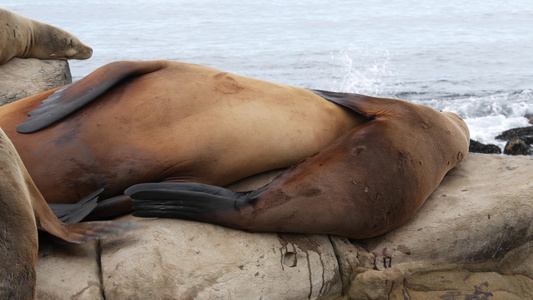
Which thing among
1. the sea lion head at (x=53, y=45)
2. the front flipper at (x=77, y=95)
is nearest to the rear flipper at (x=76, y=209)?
the front flipper at (x=77, y=95)

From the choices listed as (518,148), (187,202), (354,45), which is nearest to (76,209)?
(187,202)

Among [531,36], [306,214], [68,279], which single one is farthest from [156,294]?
[531,36]

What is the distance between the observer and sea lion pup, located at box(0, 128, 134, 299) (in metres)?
1.96

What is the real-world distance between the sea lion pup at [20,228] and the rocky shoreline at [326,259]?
0.11 metres

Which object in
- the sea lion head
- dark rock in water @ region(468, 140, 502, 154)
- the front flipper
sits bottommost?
dark rock in water @ region(468, 140, 502, 154)

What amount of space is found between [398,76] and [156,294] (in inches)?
372

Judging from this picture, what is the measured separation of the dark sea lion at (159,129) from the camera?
104 inches

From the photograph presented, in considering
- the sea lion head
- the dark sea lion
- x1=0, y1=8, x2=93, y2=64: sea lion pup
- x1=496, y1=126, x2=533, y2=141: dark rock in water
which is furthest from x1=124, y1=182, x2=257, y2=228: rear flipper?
x1=496, y1=126, x2=533, y2=141: dark rock in water

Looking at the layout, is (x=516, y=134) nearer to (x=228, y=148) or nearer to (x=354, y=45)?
(x=228, y=148)

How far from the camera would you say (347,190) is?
2.75 metres

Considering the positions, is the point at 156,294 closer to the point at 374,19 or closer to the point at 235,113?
the point at 235,113

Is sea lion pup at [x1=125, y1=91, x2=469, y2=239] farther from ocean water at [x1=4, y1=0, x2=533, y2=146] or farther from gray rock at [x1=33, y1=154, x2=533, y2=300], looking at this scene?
ocean water at [x1=4, y1=0, x2=533, y2=146]

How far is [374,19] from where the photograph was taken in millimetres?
20141

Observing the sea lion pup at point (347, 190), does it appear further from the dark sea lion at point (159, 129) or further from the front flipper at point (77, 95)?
the front flipper at point (77, 95)
